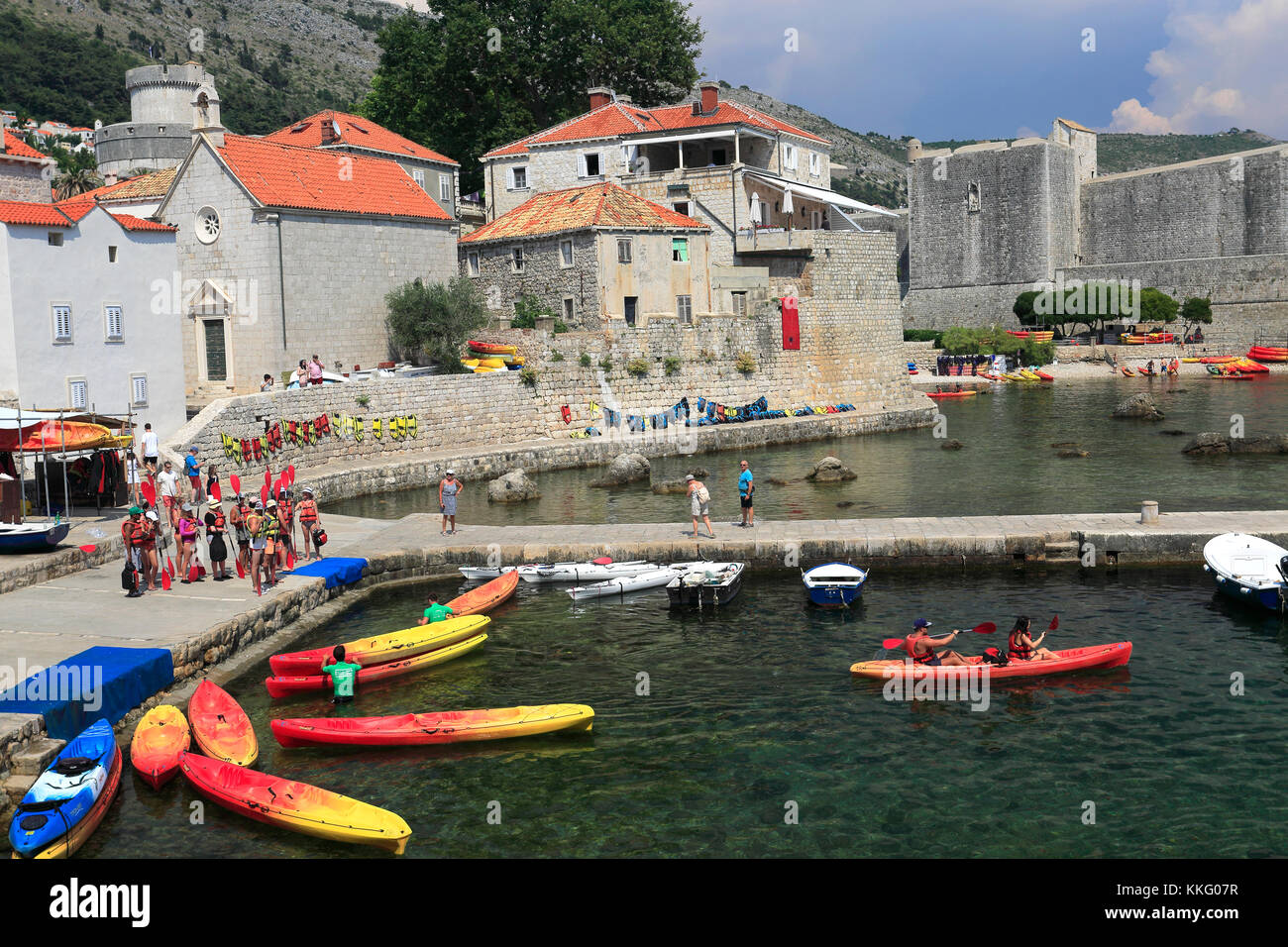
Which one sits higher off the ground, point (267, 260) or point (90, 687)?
point (267, 260)

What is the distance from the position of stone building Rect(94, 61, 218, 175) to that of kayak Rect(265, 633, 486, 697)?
62881 millimetres

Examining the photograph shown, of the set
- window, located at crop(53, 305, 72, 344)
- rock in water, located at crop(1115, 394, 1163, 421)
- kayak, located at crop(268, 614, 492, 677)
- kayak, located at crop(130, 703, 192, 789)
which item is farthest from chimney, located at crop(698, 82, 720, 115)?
kayak, located at crop(130, 703, 192, 789)

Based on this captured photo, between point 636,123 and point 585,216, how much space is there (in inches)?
379

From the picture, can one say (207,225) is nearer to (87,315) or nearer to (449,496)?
(87,315)

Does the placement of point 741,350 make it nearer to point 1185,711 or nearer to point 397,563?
point 397,563

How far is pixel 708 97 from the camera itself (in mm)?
51656

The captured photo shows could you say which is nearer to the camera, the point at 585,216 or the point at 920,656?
the point at 920,656

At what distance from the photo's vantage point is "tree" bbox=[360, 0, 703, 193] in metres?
61.6

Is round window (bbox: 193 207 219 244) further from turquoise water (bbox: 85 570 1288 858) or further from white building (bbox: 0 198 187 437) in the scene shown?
turquoise water (bbox: 85 570 1288 858)

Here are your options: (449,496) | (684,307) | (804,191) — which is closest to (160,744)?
(449,496)

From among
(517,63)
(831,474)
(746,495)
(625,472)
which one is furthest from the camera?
(517,63)

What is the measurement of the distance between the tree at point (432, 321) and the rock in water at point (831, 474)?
Result: 13865 mm

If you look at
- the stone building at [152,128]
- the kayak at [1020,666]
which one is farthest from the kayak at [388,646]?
the stone building at [152,128]

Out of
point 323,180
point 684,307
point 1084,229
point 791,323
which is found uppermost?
point 1084,229
